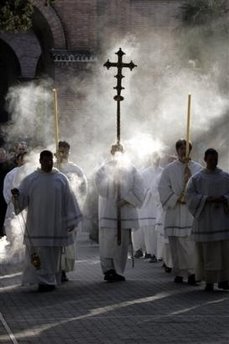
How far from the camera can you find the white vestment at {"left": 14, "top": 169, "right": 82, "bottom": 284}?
15.0 m

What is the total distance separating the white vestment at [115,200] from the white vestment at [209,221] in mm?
1478

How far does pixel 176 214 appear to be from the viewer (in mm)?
16234

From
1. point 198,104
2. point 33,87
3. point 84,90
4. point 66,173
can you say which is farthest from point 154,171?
point 33,87

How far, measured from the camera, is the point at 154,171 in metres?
20.3

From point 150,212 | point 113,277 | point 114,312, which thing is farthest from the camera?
point 150,212

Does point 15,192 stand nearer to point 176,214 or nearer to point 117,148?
point 117,148

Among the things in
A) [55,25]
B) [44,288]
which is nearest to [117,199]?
[44,288]

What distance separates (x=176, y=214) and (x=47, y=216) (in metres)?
1.97

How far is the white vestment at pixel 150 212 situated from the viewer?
789 inches

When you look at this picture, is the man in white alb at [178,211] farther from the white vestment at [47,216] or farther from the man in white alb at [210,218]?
the white vestment at [47,216]

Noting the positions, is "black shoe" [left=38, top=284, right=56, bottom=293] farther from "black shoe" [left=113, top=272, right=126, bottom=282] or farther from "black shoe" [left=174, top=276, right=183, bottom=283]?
"black shoe" [left=174, top=276, right=183, bottom=283]

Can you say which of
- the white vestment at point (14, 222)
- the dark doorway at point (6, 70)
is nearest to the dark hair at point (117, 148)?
the white vestment at point (14, 222)

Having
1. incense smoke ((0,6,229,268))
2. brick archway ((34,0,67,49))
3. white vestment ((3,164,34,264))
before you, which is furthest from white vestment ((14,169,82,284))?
brick archway ((34,0,67,49))

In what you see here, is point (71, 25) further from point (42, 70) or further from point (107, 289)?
point (107, 289)
